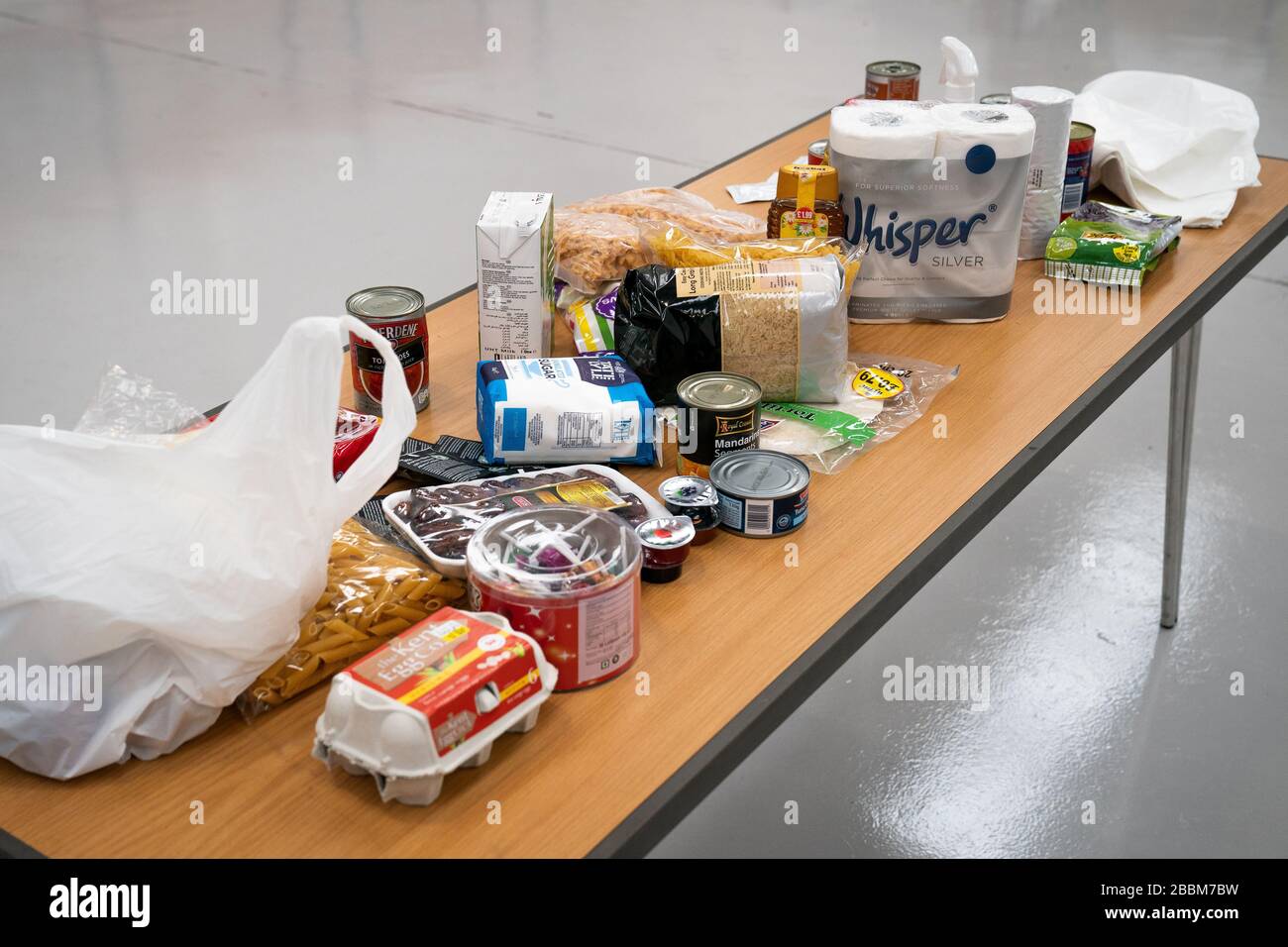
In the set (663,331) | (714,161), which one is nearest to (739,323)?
(663,331)

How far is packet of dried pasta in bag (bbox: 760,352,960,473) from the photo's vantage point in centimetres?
149

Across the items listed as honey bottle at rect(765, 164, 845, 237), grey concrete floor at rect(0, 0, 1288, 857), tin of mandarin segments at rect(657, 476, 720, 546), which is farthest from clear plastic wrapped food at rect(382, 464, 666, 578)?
grey concrete floor at rect(0, 0, 1288, 857)

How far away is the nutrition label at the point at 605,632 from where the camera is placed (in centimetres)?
108

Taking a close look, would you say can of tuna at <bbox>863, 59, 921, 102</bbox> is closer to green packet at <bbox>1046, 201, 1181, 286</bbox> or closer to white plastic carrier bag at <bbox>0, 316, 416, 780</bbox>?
green packet at <bbox>1046, 201, 1181, 286</bbox>

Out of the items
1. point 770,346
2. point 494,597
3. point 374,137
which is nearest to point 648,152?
point 374,137

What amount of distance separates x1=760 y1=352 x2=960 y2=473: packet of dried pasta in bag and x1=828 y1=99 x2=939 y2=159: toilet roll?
27 cm

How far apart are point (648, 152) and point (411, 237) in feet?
3.62

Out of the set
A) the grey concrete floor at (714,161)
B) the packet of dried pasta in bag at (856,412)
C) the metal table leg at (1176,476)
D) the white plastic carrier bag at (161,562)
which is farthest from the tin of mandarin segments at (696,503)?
the metal table leg at (1176,476)

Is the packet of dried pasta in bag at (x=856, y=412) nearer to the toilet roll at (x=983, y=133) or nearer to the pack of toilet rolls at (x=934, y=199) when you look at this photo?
the pack of toilet rolls at (x=934, y=199)

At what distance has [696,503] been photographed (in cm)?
131

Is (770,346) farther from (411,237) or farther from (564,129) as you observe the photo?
(564,129)

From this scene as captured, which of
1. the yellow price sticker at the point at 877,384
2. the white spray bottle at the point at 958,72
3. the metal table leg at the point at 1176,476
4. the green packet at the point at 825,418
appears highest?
the white spray bottle at the point at 958,72

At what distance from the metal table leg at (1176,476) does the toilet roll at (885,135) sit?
877 mm
